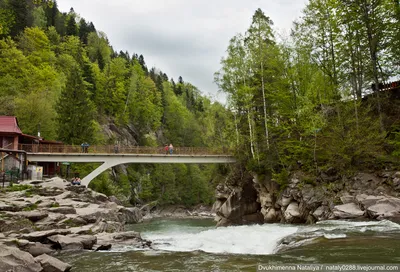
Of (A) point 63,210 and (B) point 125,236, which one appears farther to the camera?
(A) point 63,210

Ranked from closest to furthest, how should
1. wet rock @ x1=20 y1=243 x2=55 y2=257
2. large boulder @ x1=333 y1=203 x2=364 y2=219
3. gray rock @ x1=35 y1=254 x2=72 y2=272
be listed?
gray rock @ x1=35 y1=254 x2=72 y2=272 → wet rock @ x1=20 y1=243 x2=55 y2=257 → large boulder @ x1=333 y1=203 x2=364 y2=219

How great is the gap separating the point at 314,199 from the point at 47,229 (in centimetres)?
1491

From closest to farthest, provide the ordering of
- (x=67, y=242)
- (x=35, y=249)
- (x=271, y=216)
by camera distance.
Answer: (x=35, y=249) < (x=67, y=242) < (x=271, y=216)

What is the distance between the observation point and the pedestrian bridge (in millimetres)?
29609

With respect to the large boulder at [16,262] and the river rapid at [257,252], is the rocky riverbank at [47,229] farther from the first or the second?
the river rapid at [257,252]

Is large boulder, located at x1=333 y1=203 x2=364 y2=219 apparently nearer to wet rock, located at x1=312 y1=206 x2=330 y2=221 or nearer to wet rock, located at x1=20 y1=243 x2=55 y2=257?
wet rock, located at x1=312 y1=206 x2=330 y2=221

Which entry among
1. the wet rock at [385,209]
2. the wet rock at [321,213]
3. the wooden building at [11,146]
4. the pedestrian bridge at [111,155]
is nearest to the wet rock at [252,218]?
the pedestrian bridge at [111,155]

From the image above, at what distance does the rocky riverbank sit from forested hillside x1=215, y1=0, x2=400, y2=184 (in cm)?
1338

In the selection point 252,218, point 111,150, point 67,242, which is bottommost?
point 252,218

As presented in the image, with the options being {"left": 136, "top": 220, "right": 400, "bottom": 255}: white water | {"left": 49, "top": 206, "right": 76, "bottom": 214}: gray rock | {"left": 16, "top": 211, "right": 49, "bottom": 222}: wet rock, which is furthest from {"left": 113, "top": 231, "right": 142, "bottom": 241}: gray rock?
{"left": 49, "top": 206, "right": 76, "bottom": 214}: gray rock

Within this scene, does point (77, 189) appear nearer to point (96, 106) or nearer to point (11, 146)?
point (11, 146)

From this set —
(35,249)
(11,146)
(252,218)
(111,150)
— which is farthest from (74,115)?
(35,249)

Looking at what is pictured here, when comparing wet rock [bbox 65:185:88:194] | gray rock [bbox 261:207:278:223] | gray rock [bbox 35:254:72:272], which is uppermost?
wet rock [bbox 65:185:88:194]

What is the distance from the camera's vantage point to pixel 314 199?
67.1 feet
